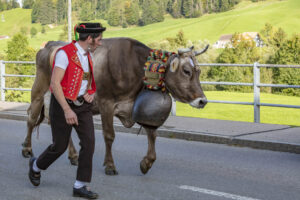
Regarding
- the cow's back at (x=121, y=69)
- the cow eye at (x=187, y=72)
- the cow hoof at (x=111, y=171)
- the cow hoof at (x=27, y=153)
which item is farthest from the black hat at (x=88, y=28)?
the cow hoof at (x=27, y=153)

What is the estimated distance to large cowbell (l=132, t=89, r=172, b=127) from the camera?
6.52 meters

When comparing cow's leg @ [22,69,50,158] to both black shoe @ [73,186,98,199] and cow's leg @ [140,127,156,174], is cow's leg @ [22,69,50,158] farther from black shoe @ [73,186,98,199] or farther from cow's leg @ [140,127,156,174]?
black shoe @ [73,186,98,199]

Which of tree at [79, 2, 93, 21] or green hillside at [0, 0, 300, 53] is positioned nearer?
green hillside at [0, 0, 300, 53]

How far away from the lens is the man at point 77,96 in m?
5.20

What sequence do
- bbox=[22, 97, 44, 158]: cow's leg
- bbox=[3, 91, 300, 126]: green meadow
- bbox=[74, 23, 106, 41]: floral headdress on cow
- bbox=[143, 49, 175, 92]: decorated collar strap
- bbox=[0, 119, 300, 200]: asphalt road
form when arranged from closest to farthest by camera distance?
1. bbox=[74, 23, 106, 41]: floral headdress on cow
2. bbox=[0, 119, 300, 200]: asphalt road
3. bbox=[143, 49, 175, 92]: decorated collar strap
4. bbox=[22, 97, 44, 158]: cow's leg
5. bbox=[3, 91, 300, 126]: green meadow

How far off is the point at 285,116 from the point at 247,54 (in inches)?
3025

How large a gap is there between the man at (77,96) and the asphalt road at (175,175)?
0.46m

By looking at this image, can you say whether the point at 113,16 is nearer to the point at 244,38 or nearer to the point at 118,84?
the point at 244,38

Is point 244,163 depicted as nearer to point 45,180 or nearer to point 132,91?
point 132,91

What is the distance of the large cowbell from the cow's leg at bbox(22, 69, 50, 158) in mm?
1558

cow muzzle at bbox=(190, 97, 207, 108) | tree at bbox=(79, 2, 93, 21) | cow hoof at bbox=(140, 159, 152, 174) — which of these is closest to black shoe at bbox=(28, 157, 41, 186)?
cow hoof at bbox=(140, 159, 152, 174)

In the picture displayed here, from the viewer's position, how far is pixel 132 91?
691cm

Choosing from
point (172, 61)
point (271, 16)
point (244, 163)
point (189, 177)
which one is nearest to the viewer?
point (172, 61)

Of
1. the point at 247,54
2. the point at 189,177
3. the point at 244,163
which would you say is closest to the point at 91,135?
the point at 189,177
